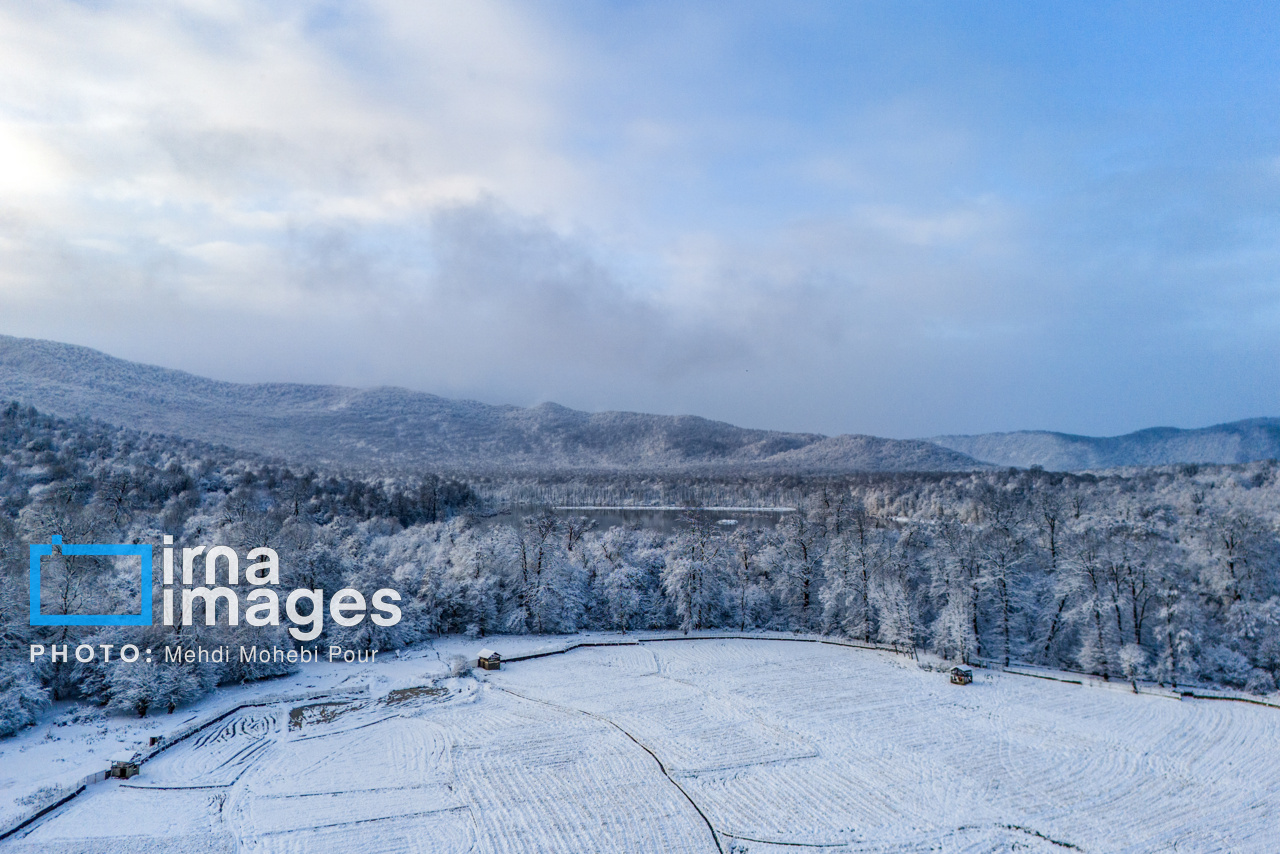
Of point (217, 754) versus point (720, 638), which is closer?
point (217, 754)

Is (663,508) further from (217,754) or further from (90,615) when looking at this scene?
(217,754)

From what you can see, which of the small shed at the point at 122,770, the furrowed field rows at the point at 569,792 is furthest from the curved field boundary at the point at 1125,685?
the small shed at the point at 122,770

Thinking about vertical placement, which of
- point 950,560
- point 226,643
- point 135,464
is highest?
point 135,464

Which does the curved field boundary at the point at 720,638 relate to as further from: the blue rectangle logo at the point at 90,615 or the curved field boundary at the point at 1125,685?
the blue rectangle logo at the point at 90,615

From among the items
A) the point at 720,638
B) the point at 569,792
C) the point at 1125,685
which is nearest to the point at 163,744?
the point at 569,792

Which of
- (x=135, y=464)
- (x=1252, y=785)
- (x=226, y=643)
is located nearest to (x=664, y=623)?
(x=226, y=643)

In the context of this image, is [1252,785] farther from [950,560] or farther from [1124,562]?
[950,560]

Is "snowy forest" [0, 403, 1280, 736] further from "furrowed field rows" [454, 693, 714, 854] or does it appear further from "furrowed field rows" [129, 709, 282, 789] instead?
"furrowed field rows" [454, 693, 714, 854]
